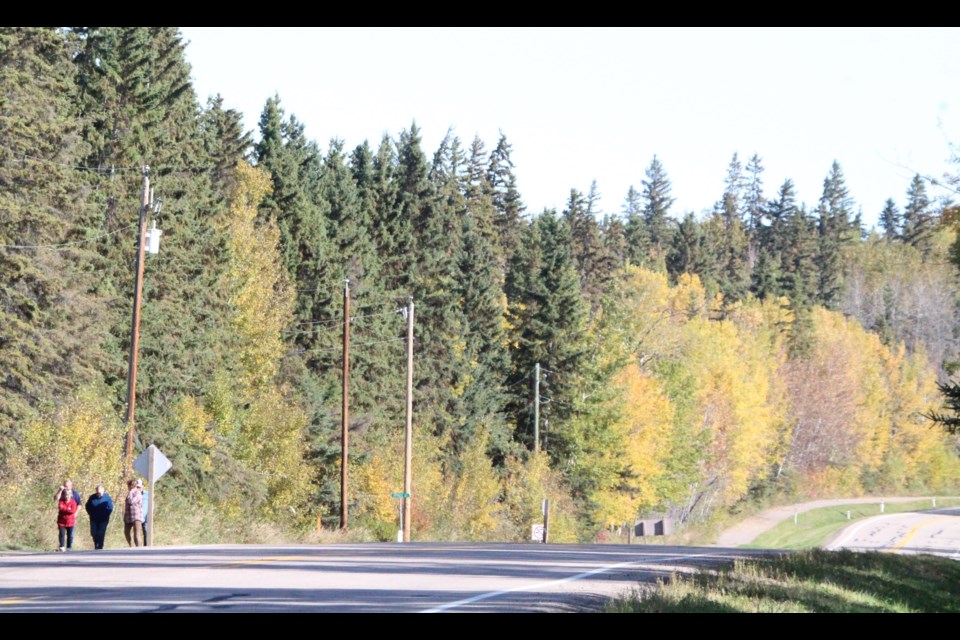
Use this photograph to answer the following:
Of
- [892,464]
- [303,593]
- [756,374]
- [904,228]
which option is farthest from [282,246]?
[904,228]

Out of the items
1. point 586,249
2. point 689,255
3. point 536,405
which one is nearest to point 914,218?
point 689,255

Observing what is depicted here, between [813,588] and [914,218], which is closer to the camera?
[813,588]

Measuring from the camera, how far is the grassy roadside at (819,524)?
302ft

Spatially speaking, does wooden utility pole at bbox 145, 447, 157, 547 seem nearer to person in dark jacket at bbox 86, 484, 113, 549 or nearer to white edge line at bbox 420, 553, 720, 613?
person in dark jacket at bbox 86, 484, 113, 549

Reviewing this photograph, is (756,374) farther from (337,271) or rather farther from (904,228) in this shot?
(904,228)

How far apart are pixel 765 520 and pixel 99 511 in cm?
7868

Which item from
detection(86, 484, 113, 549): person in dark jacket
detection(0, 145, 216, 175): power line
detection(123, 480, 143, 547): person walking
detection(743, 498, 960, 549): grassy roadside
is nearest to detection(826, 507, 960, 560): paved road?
detection(743, 498, 960, 549): grassy roadside

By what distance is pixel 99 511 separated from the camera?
3183 centimetres

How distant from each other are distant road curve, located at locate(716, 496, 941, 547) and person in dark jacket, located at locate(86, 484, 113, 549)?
61331 mm

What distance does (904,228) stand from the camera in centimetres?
18712

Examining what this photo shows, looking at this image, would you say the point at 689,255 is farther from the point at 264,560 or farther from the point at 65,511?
the point at 264,560

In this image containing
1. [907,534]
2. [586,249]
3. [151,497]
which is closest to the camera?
[151,497]
